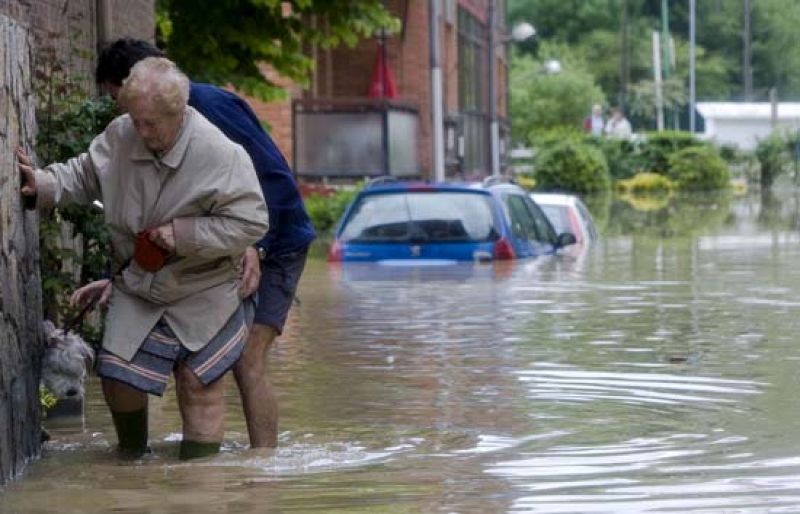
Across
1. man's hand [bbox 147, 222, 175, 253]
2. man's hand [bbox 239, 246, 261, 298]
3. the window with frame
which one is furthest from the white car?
the window with frame

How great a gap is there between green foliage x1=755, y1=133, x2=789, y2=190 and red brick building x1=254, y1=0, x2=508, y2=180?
17.6m

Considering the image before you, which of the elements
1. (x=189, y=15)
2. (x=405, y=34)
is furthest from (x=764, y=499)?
(x=405, y=34)

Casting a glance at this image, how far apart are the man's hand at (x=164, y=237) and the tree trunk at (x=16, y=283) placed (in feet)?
2.03

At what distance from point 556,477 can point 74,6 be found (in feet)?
20.4

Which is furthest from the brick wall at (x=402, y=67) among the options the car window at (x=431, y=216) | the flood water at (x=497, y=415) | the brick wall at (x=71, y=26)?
the brick wall at (x=71, y=26)

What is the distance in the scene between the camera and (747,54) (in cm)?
10369

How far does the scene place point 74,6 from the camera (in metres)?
13.3

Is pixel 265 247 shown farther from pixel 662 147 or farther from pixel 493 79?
pixel 662 147

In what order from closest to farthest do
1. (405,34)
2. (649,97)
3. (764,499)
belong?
1. (764,499)
2. (405,34)
3. (649,97)

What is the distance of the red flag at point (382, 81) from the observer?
127 ft

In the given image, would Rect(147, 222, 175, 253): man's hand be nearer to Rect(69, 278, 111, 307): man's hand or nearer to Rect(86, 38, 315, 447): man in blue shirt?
Rect(69, 278, 111, 307): man's hand

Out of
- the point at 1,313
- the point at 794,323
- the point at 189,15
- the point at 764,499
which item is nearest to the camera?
the point at 764,499

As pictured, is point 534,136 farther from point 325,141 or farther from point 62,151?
point 62,151

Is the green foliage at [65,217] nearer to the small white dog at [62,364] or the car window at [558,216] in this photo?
the small white dog at [62,364]
